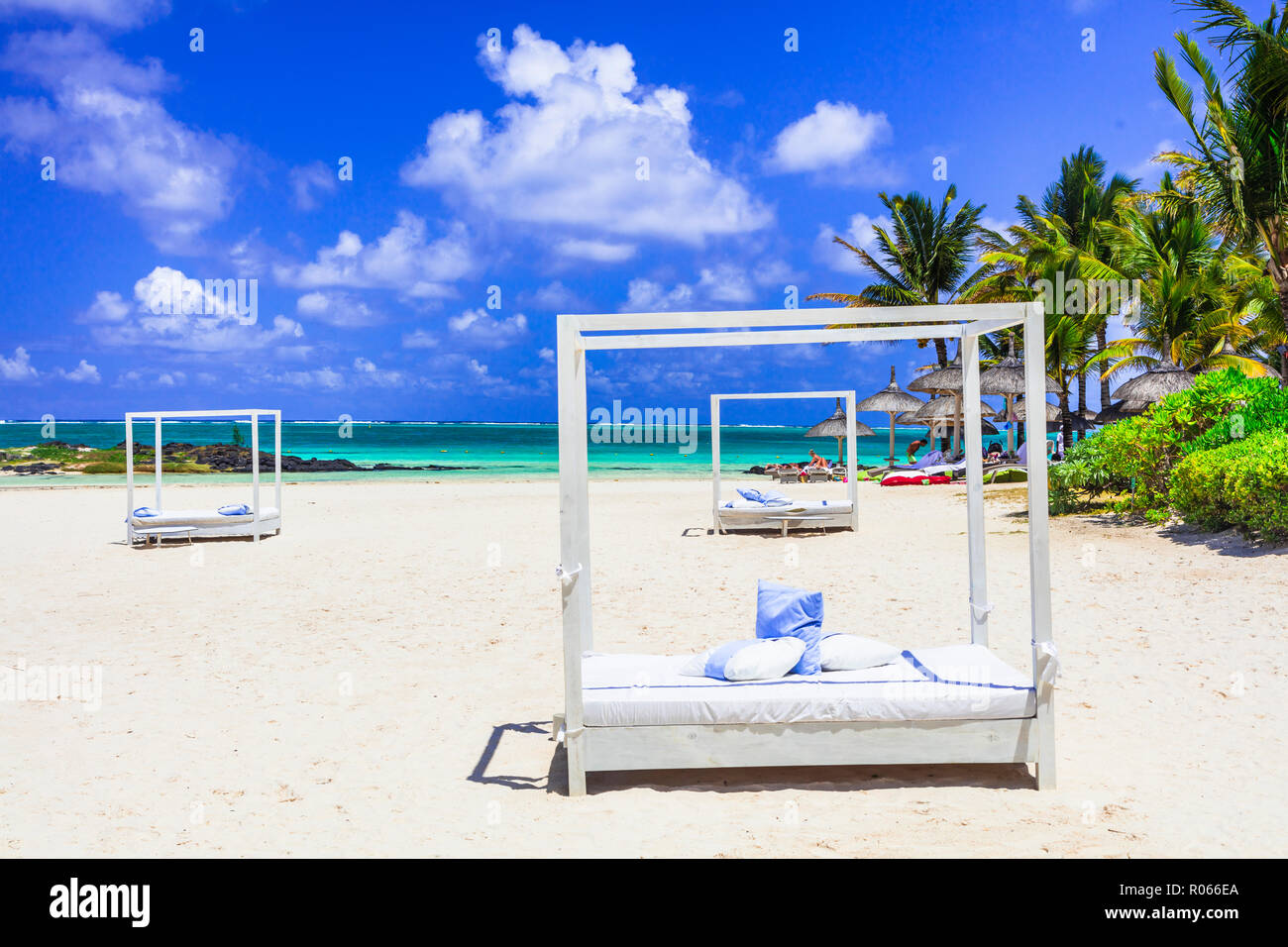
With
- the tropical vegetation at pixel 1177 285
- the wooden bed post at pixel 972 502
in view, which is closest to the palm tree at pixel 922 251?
the tropical vegetation at pixel 1177 285

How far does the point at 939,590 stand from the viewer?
8.51m

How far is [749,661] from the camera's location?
4.15m

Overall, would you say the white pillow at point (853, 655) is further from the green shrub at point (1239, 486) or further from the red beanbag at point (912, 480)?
the red beanbag at point (912, 480)

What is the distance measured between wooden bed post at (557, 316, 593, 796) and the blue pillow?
0.96 m

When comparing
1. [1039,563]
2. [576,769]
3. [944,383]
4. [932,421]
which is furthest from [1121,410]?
[576,769]

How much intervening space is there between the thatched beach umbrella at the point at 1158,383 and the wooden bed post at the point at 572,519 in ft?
47.5

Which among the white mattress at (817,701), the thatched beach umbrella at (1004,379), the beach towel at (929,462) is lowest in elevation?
the white mattress at (817,701)

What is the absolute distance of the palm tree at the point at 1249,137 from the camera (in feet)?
41.1

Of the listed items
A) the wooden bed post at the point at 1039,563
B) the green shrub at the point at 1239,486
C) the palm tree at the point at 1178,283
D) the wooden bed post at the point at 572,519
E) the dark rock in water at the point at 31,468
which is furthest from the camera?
the dark rock in water at the point at 31,468

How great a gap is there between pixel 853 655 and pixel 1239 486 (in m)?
6.92
